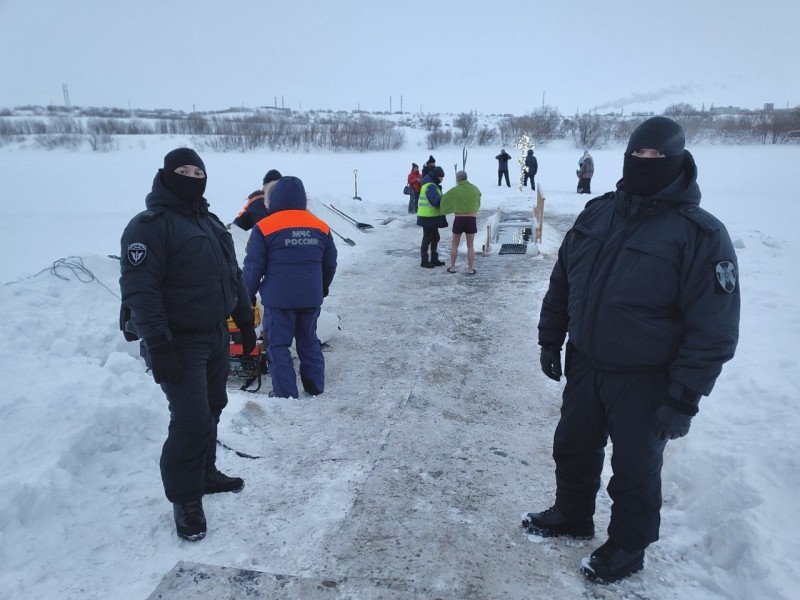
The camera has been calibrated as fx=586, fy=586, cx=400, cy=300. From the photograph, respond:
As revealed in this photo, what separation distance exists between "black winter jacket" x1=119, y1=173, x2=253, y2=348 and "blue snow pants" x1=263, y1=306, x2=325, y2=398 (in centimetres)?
163

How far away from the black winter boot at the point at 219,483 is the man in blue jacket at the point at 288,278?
1.51 meters

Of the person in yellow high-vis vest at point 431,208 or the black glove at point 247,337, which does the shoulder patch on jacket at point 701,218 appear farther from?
the person in yellow high-vis vest at point 431,208

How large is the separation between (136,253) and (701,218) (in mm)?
2452

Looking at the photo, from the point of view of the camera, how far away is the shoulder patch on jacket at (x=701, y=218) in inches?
91.7

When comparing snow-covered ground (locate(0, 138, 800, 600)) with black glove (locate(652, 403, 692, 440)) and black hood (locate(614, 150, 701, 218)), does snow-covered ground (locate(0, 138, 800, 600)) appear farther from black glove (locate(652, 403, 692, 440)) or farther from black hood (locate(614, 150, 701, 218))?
black hood (locate(614, 150, 701, 218))

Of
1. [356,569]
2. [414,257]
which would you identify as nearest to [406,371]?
[356,569]

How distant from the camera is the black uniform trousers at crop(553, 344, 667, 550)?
2529 millimetres

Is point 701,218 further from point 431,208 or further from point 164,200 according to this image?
point 431,208

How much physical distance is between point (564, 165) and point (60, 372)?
30.6m

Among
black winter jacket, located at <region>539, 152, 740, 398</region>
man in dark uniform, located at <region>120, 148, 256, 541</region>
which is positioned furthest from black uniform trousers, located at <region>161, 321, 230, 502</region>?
black winter jacket, located at <region>539, 152, 740, 398</region>

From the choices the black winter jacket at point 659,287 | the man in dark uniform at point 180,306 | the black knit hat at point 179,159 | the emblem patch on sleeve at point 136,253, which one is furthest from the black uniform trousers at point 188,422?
the black winter jacket at point 659,287

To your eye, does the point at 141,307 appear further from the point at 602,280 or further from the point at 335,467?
the point at 602,280

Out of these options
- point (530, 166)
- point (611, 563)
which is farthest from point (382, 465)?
point (530, 166)

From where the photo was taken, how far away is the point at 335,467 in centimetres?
369
